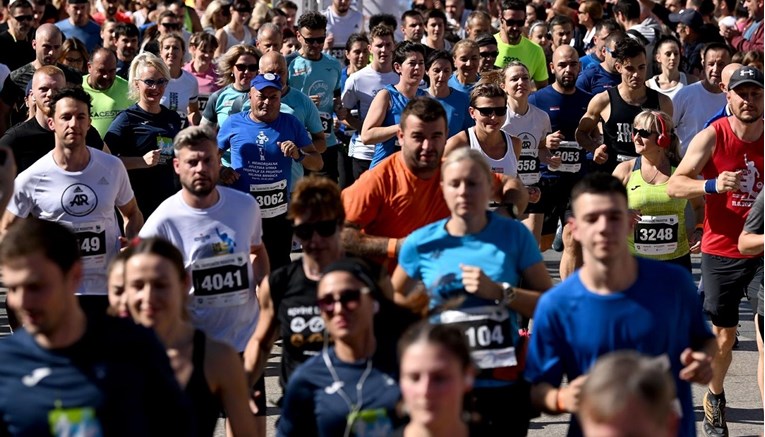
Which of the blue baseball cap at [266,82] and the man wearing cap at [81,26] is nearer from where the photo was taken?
the blue baseball cap at [266,82]

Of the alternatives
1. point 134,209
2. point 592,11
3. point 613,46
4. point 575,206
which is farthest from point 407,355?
point 592,11

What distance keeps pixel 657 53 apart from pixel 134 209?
6467mm

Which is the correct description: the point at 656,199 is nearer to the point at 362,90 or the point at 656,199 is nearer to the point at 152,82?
the point at 152,82

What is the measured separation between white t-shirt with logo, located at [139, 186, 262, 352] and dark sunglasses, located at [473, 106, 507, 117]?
230 cm

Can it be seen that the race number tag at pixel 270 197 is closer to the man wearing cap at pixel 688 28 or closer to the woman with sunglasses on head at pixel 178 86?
the woman with sunglasses on head at pixel 178 86

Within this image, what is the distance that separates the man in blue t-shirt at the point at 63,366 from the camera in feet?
13.7

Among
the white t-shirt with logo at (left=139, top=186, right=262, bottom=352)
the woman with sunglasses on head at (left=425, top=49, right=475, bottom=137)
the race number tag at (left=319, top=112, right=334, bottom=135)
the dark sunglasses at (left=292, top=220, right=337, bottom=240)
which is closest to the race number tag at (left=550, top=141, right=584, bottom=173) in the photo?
the woman with sunglasses on head at (left=425, top=49, right=475, bottom=137)

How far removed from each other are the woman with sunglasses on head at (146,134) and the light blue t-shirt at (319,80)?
2.69 m

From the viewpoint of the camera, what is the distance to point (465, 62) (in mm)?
11461

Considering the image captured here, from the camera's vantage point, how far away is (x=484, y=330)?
5.46m

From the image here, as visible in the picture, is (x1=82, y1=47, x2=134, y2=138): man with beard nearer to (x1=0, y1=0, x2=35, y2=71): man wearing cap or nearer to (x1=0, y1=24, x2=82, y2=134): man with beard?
(x1=0, y1=24, x2=82, y2=134): man with beard

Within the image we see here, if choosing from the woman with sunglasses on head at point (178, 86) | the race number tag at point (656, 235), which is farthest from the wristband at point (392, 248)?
the woman with sunglasses on head at point (178, 86)

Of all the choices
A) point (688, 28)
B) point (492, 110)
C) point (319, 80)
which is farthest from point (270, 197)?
point (688, 28)

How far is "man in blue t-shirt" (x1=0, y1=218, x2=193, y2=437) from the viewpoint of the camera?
416cm
